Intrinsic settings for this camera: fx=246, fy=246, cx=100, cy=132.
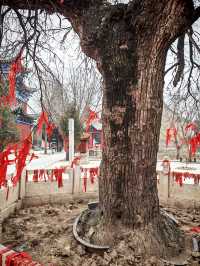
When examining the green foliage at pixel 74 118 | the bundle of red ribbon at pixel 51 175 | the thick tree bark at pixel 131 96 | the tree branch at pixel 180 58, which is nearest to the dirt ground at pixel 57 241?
the thick tree bark at pixel 131 96

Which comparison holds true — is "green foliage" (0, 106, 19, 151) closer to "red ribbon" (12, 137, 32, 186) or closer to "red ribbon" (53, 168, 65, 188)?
"red ribbon" (53, 168, 65, 188)

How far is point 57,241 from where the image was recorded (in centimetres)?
412

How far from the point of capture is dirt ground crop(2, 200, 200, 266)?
3.49 meters

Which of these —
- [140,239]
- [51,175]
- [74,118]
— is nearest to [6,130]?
[74,118]

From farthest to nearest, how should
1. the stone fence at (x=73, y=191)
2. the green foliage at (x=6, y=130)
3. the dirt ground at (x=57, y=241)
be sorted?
the green foliage at (x=6, y=130)
the stone fence at (x=73, y=191)
the dirt ground at (x=57, y=241)

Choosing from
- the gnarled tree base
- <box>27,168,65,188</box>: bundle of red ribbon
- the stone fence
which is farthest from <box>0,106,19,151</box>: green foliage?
the gnarled tree base

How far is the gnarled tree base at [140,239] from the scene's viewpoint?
141 inches

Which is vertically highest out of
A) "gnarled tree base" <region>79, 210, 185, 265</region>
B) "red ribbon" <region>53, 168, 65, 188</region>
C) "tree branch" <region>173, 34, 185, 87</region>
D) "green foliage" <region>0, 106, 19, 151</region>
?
"tree branch" <region>173, 34, 185, 87</region>

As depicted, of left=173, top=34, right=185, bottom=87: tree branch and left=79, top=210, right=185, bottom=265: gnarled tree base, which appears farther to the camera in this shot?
left=173, top=34, right=185, bottom=87: tree branch

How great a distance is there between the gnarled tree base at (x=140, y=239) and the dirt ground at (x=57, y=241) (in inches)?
1.6

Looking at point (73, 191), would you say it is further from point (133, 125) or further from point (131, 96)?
point (131, 96)

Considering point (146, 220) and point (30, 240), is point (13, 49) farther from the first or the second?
point (146, 220)

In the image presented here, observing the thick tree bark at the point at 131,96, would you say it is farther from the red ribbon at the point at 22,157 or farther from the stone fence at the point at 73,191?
the stone fence at the point at 73,191

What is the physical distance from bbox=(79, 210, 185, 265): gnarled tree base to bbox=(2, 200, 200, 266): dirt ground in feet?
0.13
